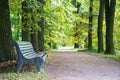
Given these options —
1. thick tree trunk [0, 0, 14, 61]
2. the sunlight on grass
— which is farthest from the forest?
the sunlight on grass

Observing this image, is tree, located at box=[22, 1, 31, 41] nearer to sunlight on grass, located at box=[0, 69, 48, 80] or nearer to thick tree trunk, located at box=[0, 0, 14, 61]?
thick tree trunk, located at box=[0, 0, 14, 61]

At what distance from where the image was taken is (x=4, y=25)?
1202 centimetres

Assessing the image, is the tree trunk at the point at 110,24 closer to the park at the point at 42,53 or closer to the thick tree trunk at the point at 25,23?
the park at the point at 42,53

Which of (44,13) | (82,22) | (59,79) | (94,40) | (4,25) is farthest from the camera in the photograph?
(94,40)

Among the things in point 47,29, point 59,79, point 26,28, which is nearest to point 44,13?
point 26,28

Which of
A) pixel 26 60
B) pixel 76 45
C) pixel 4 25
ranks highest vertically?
pixel 4 25

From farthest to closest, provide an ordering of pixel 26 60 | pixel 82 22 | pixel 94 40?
pixel 94 40 < pixel 82 22 < pixel 26 60

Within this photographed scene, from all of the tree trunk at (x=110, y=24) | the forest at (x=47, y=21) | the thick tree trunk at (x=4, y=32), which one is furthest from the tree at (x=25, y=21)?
the tree trunk at (x=110, y=24)

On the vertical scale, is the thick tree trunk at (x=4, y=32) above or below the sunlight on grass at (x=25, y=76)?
above

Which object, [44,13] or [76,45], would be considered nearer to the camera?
[44,13]

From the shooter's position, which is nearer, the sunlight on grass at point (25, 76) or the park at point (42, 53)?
the sunlight on grass at point (25, 76)

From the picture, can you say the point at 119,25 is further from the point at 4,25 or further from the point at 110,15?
the point at 4,25

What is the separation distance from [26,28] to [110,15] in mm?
8021

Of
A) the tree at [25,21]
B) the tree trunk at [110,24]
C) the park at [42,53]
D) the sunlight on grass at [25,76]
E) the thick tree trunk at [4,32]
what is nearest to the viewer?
the sunlight on grass at [25,76]
